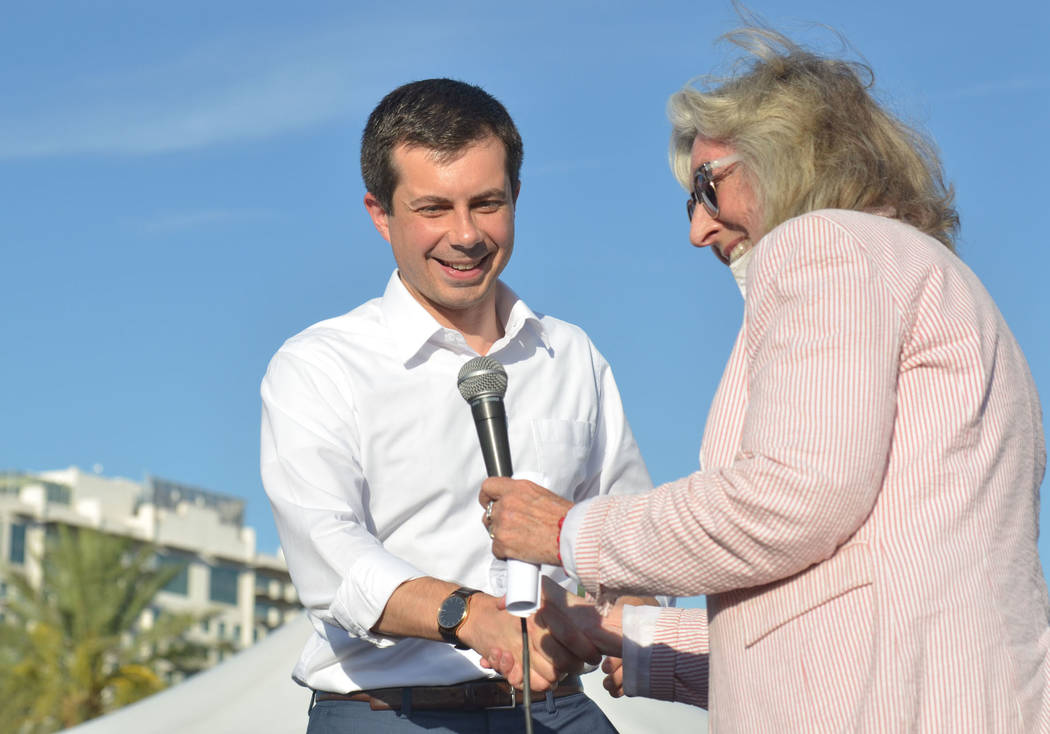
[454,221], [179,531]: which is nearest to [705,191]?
[454,221]

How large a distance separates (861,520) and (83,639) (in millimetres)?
30789

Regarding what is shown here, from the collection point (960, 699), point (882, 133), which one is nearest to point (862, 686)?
point (960, 699)

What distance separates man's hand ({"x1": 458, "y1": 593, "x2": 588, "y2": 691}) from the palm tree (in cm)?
2676

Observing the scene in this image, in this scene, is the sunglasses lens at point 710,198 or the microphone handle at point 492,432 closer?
the microphone handle at point 492,432

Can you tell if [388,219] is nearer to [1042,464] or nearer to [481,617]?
[481,617]

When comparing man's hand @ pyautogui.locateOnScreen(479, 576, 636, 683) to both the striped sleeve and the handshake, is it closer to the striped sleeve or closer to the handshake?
the handshake

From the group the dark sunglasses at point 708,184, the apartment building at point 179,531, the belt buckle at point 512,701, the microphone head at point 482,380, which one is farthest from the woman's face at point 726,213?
the apartment building at point 179,531

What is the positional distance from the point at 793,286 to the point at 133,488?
7279 cm

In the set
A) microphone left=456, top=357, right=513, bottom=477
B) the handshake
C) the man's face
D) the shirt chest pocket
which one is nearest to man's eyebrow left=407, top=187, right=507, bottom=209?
the man's face

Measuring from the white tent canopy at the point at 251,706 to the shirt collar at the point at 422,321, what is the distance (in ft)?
10.9

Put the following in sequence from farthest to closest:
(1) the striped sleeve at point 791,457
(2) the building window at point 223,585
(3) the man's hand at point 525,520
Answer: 1. (2) the building window at point 223,585
2. (3) the man's hand at point 525,520
3. (1) the striped sleeve at point 791,457

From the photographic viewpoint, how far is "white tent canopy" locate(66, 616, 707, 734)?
6.95 metres

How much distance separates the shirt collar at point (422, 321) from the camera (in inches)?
145

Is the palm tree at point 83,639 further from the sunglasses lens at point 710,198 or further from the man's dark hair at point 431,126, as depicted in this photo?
the sunglasses lens at point 710,198
